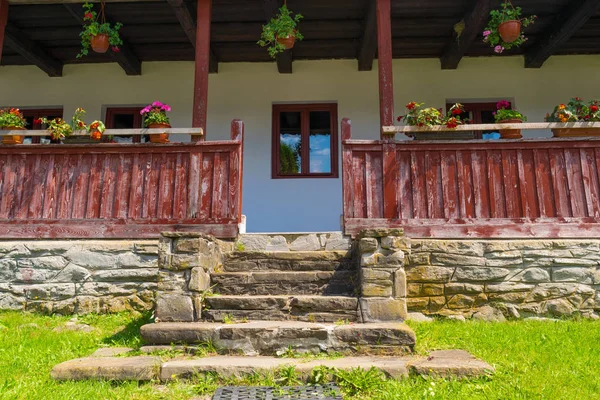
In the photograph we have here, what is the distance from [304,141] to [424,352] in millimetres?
4573

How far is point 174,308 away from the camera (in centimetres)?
360

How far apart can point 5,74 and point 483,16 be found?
24.8 ft

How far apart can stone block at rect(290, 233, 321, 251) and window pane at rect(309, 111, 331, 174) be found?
215 cm

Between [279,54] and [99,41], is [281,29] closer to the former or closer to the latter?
[279,54]

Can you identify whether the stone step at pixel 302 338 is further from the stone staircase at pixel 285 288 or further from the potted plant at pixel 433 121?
the potted plant at pixel 433 121

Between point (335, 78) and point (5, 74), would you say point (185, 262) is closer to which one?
point (335, 78)

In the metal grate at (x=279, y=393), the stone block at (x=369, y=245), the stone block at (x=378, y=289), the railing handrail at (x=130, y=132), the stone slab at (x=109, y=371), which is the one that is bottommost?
the metal grate at (x=279, y=393)

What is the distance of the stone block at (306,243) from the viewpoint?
5.19 meters

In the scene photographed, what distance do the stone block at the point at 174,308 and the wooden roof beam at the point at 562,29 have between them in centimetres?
590

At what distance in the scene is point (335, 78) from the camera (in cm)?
737

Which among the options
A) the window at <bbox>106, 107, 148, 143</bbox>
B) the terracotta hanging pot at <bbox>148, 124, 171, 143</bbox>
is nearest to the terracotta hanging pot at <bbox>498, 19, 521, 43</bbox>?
the terracotta hanging pot at <bbox>148, 124, 171, 143</bbox>

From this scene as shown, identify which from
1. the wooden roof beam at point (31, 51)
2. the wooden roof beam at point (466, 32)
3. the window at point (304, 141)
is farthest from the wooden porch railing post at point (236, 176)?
the wooden roof beam at point (31, 51)

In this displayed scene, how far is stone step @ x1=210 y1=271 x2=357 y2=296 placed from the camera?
4066 mm

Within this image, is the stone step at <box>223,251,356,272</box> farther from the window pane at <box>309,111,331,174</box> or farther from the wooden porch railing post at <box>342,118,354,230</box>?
the window pane at <box>309,111,331,174</box>
